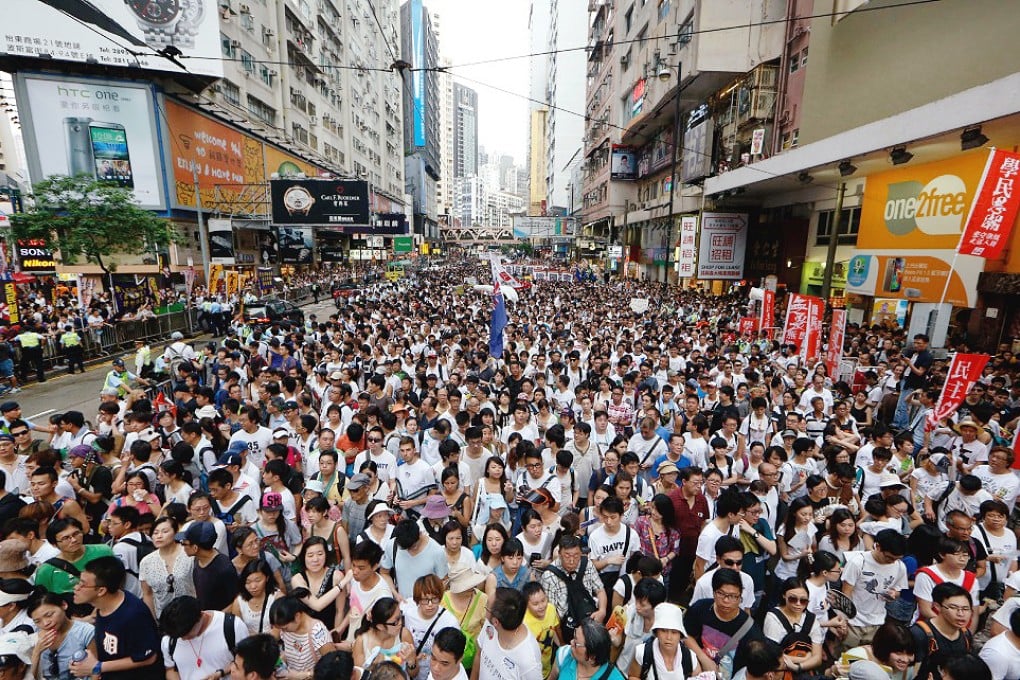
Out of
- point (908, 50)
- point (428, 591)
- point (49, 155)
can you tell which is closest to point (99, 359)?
point (49, 155)

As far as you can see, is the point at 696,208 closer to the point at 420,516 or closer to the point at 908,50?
the point at 908,50

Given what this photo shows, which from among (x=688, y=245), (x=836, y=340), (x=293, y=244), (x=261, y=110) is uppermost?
(x=261, y=110)

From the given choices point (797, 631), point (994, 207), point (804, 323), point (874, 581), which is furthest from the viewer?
point (804, 323)

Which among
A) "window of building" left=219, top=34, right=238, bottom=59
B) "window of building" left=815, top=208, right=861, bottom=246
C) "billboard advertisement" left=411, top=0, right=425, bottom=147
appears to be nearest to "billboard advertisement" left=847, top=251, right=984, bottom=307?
"window of building" left=815, top=208, right=861, bottom=246

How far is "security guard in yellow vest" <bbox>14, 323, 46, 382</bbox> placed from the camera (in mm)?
12023

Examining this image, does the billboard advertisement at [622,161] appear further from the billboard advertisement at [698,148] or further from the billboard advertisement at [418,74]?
the billboard advertisement at [418,74]

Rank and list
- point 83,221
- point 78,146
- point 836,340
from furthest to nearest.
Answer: point 78,146
point 83,221
point 836,340

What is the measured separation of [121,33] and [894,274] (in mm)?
26691

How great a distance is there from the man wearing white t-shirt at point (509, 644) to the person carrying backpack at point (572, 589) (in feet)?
1.67

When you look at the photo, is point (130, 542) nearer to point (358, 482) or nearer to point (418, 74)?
point (358, 482)

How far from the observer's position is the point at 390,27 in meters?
68.4

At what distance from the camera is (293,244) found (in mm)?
35625

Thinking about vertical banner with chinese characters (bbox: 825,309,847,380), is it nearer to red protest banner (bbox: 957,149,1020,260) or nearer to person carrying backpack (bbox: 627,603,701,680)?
red protest banner (bbox: 957,149,1020,260)

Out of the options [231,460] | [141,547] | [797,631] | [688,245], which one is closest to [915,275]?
[688,245]
